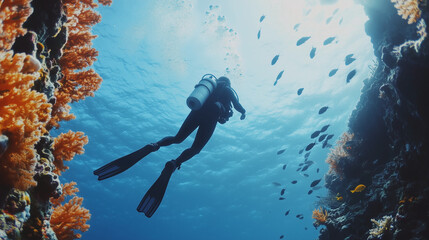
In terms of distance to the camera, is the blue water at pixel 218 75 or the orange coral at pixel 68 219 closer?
the orange coral at pixel 68 219

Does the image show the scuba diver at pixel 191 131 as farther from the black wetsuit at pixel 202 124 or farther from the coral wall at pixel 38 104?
the coral wall at pixel 38 104

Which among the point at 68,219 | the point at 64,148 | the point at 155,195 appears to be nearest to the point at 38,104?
the point at 64,148

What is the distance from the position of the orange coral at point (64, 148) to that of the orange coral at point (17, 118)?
165 cm

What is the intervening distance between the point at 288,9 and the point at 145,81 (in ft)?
43.1

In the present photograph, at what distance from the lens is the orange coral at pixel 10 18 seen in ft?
6.19

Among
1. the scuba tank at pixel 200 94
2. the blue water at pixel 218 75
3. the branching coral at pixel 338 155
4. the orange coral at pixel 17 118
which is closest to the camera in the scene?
the orange coral at pixel 17 118

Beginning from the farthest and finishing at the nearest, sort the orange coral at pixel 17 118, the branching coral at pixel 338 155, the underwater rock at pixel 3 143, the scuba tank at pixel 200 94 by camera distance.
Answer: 1. the branching coral at pixel 338 155
2. the scuba tank at pixel 200 94
3. the orange coral at pixel 17 118
4. the underwater rock at pixel 3 143

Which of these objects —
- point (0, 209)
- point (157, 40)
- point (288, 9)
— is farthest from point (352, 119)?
point (157, 40)

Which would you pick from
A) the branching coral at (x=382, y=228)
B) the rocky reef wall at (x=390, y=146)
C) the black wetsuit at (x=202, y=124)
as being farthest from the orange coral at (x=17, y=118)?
the branching coral at (x=382, y=228)

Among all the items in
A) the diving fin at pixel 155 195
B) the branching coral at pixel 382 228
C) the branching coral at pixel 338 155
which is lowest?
the branching coral at pixel 382 228

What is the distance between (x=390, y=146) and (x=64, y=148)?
966cm

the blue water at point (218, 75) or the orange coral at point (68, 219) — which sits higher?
the blue water at point (218, 75)

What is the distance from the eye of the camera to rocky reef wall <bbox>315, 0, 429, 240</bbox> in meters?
4.38

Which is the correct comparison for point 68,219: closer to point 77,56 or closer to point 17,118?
point 17,118
